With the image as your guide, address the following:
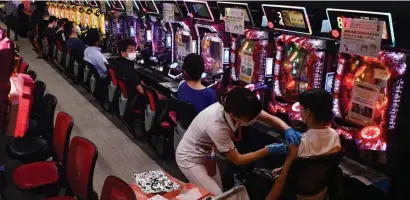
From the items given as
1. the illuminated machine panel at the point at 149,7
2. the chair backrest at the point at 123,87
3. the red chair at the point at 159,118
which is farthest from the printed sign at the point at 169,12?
the red chair at the point at 159,118

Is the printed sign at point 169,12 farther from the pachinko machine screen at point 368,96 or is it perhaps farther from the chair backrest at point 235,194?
the chair backrest at point 235,194

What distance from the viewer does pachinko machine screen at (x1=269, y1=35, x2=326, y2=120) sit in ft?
10.0

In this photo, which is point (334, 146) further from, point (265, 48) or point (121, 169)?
point (121, 169)

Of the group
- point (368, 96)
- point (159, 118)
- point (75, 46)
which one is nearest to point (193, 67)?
point (159, 118)

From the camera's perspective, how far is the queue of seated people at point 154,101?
2.21 m

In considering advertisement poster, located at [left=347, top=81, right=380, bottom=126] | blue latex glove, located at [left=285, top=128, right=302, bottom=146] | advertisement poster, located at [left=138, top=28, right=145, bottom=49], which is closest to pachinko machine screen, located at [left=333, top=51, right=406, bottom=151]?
advertisement poster, located at [left=347, top=81, right=380, bottom=126]

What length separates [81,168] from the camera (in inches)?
99.2

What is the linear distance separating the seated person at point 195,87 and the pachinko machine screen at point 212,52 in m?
1.10

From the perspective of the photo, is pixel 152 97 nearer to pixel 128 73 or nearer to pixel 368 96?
pixel 128 73

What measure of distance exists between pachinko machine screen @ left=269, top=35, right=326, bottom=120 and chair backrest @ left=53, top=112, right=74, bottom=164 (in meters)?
1.76

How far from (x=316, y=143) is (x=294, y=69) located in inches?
51.8

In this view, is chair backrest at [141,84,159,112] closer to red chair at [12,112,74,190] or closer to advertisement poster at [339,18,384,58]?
red chair at [12,112,74,190]

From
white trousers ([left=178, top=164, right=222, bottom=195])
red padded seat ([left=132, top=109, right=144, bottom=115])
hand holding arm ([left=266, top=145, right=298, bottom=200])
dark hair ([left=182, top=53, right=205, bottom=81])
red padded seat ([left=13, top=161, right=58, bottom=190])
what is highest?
dark hair ([left=182, top=53, right=205, bottom=81])

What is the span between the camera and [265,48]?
3.68 meters
